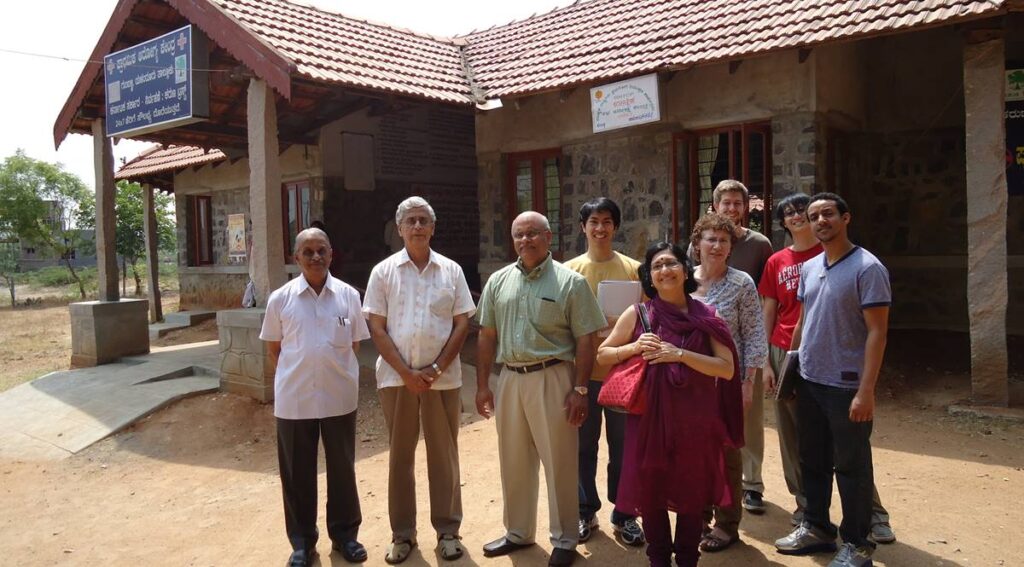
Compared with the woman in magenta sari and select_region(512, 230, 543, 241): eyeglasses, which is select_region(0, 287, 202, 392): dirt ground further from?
the woman in magenta sari

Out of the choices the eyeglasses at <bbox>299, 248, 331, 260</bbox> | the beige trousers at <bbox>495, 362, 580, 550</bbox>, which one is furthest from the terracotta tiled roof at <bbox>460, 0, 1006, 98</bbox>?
the eyeglasses at <bbox>299, 248, 331, 260</bbox>

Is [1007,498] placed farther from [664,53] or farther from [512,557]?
[664,53]

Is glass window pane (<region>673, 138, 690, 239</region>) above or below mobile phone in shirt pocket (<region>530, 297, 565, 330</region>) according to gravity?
above

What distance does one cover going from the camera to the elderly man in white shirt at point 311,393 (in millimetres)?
3619

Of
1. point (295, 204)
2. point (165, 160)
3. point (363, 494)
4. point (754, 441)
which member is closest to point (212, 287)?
point (165, 160)

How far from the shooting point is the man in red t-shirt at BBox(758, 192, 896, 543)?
12.2ft

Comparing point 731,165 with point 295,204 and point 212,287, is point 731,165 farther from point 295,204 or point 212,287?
point 212,287

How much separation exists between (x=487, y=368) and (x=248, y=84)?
5.99 meters

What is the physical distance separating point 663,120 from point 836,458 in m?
5.46

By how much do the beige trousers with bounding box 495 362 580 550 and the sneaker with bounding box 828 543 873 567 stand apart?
121 cm

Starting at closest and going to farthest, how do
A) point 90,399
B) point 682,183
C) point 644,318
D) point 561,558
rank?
point 644,318 → point 561,558 → point 90,399 → point 682,183

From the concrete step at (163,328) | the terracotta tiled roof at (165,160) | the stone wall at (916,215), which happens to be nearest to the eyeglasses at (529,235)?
the stone wall at (916,215)

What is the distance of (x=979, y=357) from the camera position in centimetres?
615

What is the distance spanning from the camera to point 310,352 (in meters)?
3.63
